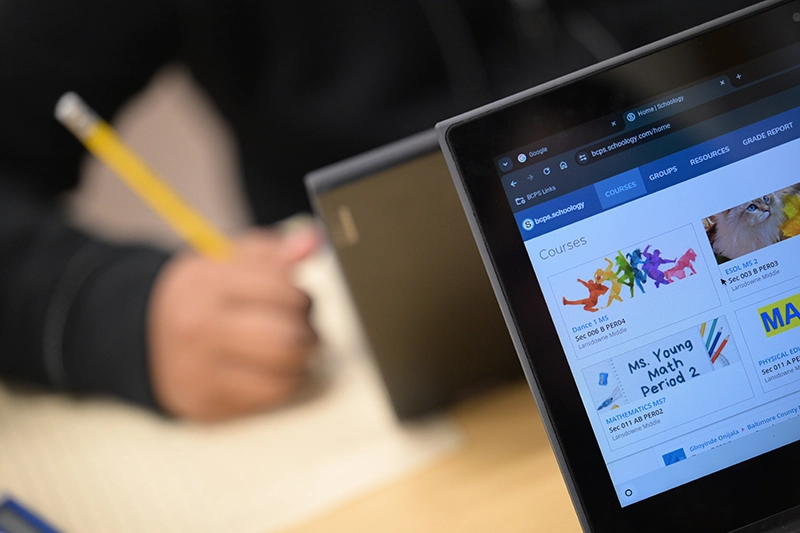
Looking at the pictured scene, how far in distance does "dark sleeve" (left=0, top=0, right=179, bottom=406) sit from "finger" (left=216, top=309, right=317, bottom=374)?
77mm

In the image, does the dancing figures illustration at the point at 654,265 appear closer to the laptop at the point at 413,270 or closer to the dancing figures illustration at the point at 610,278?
the dancing figures illustration at the point at 610,278

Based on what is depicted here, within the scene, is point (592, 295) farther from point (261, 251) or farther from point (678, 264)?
point (261, 251)

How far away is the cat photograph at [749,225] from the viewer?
0.33m

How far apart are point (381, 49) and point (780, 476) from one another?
69 centimetres

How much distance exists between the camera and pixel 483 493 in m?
0.47

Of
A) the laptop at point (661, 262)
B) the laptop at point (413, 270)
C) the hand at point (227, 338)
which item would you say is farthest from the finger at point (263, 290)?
the laptop at point (661, 262)

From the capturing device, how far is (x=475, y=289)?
19.1 inches

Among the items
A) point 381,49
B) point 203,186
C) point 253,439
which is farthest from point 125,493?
point 203,186

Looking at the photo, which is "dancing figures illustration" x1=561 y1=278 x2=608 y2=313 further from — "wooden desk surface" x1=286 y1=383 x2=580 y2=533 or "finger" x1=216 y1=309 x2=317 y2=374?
"finger" x1=216 y1=309 x2=317 y2=374

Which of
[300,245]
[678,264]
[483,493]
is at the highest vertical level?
[300,245]

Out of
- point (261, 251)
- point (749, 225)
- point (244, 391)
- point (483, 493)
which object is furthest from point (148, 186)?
point (749, 225)

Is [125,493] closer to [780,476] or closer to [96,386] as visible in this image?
[96,386]

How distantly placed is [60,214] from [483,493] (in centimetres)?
59

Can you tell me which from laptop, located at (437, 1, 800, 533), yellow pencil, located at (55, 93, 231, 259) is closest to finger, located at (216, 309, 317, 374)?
yellow pencil, located at (55, 93, 231, 259)
